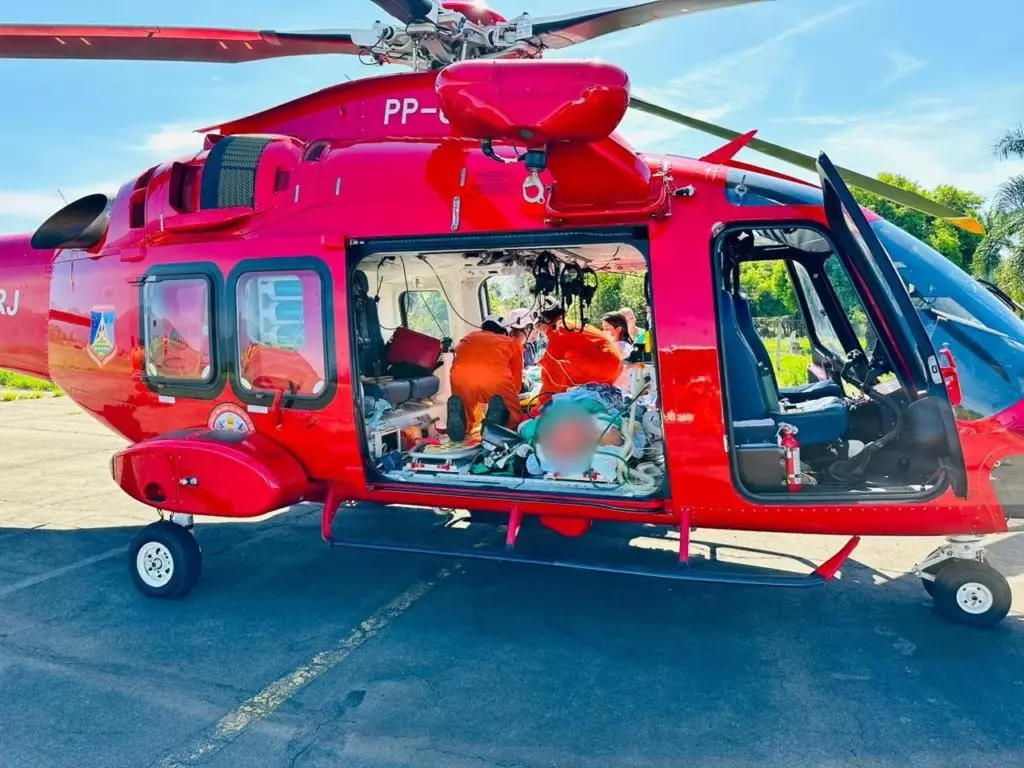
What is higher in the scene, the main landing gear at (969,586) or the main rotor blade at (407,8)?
the main rotor blade at (407,8)

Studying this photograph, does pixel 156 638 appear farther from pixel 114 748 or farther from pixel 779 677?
pixel 779 677

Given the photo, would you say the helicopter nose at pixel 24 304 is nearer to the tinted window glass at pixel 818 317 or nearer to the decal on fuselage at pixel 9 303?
the decal on fuselage at pixel 9 303

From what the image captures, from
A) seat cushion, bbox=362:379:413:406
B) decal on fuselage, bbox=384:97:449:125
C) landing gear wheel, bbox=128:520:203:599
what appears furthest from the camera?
seat cushion, bbox=362:379:413:406

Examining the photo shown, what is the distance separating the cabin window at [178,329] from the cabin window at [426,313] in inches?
85.8

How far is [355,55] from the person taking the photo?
4.85 m

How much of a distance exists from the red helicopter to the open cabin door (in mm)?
15

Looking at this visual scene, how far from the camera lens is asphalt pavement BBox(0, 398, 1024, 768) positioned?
3.16 metres

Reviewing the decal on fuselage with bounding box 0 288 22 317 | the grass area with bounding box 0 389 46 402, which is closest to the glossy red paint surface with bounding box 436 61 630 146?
the decal on fuselage with bounding box 0 288 22 317

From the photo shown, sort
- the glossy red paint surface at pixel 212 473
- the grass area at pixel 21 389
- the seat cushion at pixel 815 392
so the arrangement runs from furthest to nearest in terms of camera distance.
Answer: the grass area at pixel 21 389, the seat cushion at pixel 815 392, the glossy red paint surface at pixel 212 473

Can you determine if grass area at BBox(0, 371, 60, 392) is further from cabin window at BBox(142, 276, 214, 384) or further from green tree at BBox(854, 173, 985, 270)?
green tree at BBox(854, 173, 985, 270)

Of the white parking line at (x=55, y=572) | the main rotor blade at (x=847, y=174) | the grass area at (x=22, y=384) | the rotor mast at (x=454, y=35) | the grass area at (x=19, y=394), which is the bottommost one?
the white parking line at (x=55, y=572)

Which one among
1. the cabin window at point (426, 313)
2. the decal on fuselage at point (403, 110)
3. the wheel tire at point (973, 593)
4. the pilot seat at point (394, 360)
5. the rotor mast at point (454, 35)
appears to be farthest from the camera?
the cabin window at point (426, 313)

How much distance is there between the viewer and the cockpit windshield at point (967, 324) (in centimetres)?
376

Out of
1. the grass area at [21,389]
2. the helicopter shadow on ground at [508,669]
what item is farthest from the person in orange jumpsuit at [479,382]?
the grass area at [21,389]
